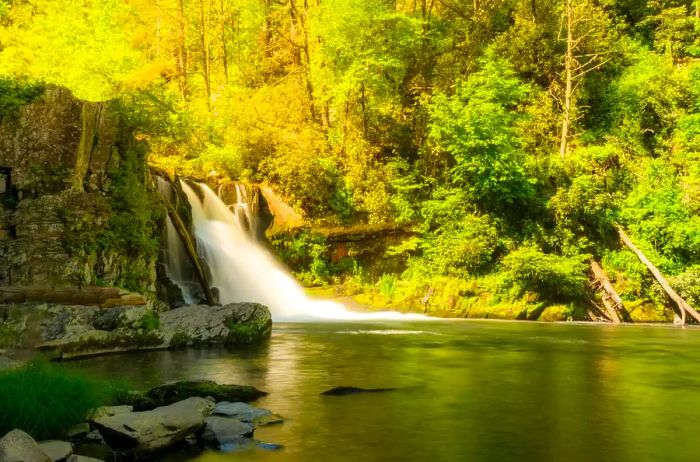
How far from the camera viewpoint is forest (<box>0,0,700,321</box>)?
87.0ft

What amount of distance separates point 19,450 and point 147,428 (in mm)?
1515

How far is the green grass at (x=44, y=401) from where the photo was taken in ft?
22.8

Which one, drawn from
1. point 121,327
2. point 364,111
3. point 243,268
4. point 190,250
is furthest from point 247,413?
point 364,111

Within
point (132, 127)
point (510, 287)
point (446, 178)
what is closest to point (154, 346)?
point (132, 127)

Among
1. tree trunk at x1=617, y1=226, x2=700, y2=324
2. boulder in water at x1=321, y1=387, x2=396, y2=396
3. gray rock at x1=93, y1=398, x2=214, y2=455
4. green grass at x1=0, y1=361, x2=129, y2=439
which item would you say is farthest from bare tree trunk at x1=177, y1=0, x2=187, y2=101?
gray rock at x1=93, y1=398, x2=214, y2=455

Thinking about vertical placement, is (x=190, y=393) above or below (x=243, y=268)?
below

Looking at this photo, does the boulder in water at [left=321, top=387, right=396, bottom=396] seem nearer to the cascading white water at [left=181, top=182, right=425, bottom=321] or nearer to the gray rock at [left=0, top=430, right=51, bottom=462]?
the gray rock at [left=0, top=430, right=51, bottom=462]

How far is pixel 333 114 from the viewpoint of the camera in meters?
35.6

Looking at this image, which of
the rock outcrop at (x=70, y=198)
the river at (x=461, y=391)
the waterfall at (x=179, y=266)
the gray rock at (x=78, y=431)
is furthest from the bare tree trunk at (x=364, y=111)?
the gray rock at (x=78, y=431)

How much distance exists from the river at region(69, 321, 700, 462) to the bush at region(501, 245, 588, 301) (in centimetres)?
503

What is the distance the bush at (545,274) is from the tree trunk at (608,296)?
1.81 ft

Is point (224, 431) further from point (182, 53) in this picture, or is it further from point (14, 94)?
point (182, 53)

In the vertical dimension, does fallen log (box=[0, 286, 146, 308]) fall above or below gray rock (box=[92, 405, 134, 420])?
above

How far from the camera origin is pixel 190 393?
9.24 m
